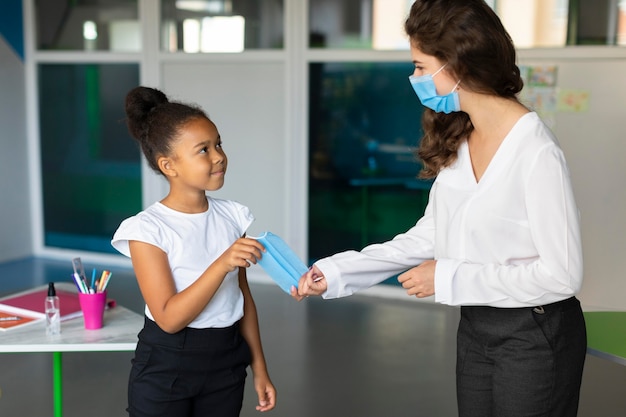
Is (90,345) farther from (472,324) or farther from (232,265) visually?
(472,324)

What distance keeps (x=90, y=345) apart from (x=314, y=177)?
3.79 m

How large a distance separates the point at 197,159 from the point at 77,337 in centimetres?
67

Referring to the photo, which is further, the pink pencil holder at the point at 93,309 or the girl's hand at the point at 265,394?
the pink pencil holder at the point at 93,309

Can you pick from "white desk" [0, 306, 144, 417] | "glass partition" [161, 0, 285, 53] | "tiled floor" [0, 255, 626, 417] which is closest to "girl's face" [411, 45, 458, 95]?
"white desk" [0, 306, 144, 417]

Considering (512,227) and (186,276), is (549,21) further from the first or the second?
(186,276)

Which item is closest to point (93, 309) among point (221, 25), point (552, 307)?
point (552, 307)

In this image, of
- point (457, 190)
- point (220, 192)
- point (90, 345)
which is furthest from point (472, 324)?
point (220, 192)

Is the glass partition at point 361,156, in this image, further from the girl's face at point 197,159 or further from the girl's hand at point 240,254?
the girl's hand at point 240,254

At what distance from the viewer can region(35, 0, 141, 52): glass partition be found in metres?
6.22

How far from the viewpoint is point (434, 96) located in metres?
1.84

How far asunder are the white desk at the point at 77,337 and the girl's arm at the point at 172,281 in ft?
1.00

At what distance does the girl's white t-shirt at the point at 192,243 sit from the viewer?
1.90m

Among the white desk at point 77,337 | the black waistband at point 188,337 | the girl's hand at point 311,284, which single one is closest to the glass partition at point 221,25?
the white desk at point 77,337

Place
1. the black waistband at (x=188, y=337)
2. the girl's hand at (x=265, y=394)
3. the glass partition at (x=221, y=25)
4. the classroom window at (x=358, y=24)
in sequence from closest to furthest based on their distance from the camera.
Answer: the black waistband at (x=188, y=337) → the girl's hand at (x=265, y=394) → the classroom window at (x=358, y=24) → the glass partition at (x=221, y=25)
